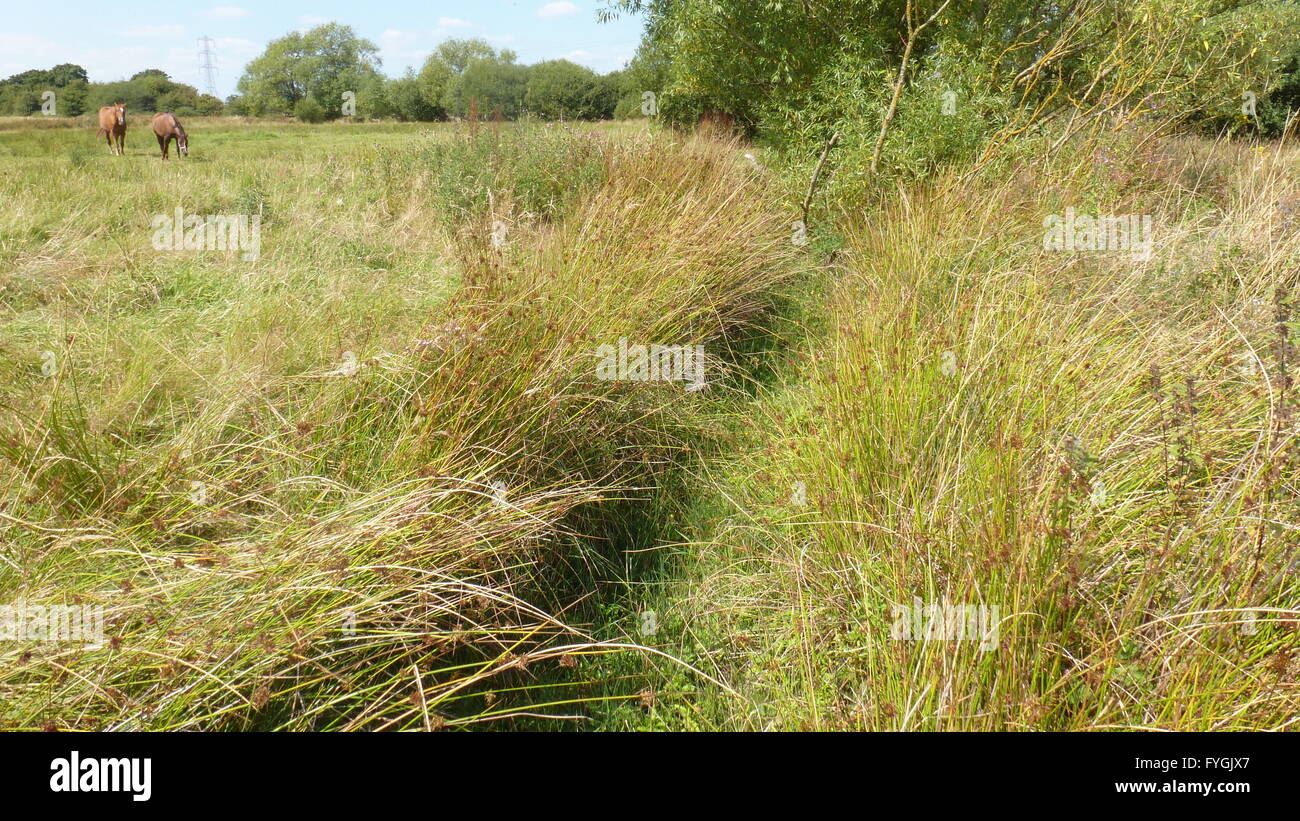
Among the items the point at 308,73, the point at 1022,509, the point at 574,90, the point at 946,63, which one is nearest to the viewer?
the point at 1022,509

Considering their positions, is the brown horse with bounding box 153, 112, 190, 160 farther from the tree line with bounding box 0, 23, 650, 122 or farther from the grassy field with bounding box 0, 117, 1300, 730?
the grassy field with bounding box 0, 117, 1300, 730

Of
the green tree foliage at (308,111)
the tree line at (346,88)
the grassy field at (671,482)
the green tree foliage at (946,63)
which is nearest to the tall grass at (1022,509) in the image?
the grassy field at (671,482)

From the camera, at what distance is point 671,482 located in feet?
11.5

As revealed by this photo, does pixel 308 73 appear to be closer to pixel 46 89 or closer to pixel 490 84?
pixel 490 84

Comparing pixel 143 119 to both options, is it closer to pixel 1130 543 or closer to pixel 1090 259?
pixel 1090 259

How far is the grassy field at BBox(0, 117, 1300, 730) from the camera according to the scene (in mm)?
1829

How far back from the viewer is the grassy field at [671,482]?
1829mm

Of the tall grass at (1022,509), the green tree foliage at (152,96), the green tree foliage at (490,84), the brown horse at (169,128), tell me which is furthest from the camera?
the green tree foliage at (490,84)

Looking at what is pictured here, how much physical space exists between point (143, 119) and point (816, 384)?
18.9 m

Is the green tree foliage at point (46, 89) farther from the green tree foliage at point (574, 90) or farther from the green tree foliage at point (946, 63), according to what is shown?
the green tree foliage at point (946, 63)

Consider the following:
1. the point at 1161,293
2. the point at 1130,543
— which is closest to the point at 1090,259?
the point at 1161,293

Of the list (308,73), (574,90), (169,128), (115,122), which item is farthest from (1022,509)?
(308,73)

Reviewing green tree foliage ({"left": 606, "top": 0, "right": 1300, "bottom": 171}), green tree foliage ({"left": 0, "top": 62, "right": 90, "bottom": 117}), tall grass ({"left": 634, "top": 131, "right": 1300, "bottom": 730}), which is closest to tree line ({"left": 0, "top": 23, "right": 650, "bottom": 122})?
green tree foliage ({"left": 0, "top": 62, "right": 90, "bottom": 117})

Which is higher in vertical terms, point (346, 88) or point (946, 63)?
point (346, 88)
